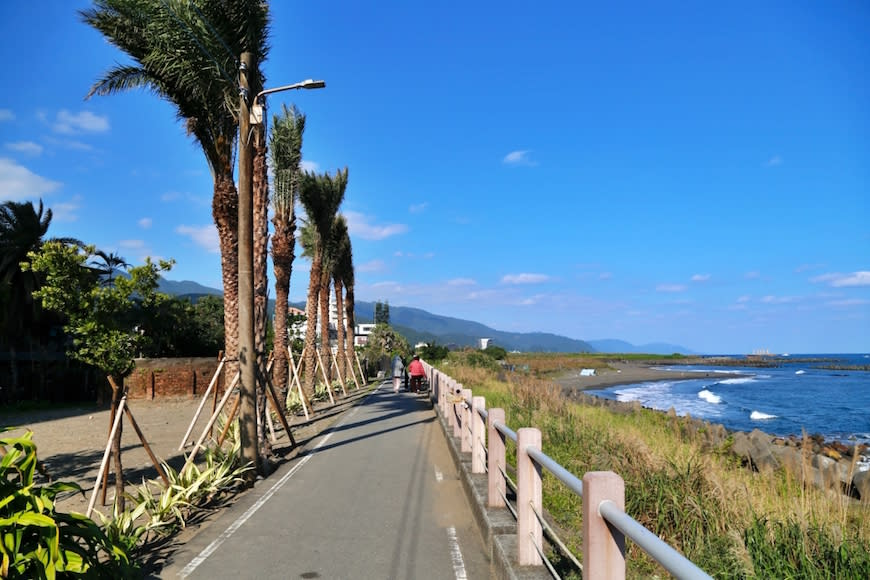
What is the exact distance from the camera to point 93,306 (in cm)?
870

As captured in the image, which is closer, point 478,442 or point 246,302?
point 478,442

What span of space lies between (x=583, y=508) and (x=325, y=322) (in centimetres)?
2972

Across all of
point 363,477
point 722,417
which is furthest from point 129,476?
point 722,417

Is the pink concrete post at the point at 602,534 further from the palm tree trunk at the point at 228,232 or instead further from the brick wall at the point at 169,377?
the brick wall at the point at 169,377

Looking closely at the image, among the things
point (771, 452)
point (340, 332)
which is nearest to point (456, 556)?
point (771, 452)

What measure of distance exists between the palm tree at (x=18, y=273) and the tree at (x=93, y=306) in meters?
25.8

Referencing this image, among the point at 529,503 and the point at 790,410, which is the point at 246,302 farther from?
the point at 790,410

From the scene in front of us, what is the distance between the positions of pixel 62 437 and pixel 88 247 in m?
11.9

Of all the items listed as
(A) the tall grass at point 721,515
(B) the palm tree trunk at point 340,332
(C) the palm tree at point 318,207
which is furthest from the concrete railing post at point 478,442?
(B) the palm tree trunk at point 340,332

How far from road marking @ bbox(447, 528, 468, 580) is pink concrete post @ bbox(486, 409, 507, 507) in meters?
0.57

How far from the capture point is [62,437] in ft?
58.0

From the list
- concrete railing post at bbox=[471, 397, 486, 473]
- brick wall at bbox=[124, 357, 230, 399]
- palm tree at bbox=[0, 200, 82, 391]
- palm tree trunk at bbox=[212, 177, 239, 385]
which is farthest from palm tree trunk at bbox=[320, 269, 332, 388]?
concrete railing post at bbox=[471, 397, 486, 473]

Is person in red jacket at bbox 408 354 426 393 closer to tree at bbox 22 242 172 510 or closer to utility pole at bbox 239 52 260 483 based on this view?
utility pole at bbox 239 52 260 483

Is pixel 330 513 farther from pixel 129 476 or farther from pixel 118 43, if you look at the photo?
pixel 118 43
